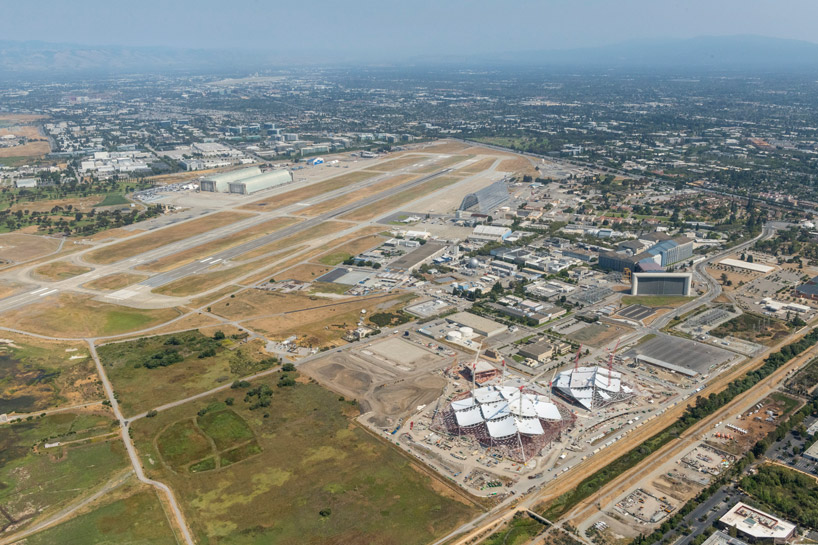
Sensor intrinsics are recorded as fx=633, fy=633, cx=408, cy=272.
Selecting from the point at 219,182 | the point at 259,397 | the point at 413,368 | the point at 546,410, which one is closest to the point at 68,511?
the point at 259,397

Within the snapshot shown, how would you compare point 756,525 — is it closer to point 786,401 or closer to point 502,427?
point 502,427

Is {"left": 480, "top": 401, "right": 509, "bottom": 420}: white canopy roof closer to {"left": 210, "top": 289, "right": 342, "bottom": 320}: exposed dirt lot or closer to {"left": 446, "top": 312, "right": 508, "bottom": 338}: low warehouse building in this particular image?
{"left": 446, "top": 312, "right": 508, "bottom": 338}: low warehouse building

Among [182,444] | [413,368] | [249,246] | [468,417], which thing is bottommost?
[182,444]

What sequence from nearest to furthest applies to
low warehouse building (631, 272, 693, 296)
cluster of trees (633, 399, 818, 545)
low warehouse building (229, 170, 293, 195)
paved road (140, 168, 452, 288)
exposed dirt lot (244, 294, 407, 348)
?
1. cluster of trees (633, 399, 818, 545)
2. exposed dirt lot (244, 294, 407, 348)
3. low warehouse building (631, 272, 693, 296)
4. paved road (140, 168, 452, 288)
5. low warehouse building (229, 170, 293, 195)

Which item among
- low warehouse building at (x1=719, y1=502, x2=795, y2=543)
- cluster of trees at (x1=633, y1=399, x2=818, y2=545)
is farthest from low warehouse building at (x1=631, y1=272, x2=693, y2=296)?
low warehouse building at (x1=719, y1=502, x2=795, y2=543)

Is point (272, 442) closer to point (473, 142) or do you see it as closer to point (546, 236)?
point (546, 236)
